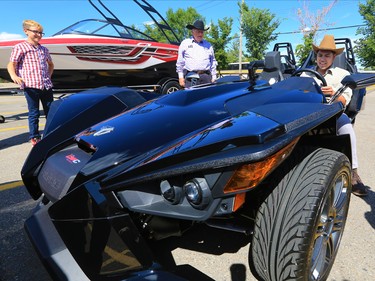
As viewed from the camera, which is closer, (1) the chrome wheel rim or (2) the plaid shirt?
(1) the chrome wheel rim

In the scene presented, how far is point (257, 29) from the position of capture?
33.1m

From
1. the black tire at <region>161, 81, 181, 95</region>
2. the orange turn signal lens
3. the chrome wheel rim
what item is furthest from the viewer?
the black tire at <region>161, 81, 181, 95</region>

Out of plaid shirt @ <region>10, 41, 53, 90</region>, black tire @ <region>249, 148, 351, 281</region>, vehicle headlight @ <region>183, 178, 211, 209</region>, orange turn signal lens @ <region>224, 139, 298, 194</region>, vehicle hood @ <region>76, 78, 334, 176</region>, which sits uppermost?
plaid shirt @ <region>10, 41, 53, 90</region>

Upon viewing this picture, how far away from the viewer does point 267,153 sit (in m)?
1.15

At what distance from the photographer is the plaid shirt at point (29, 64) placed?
433 cm

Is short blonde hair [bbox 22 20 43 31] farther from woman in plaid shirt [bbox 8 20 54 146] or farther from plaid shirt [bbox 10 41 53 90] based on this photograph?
plaid shirt [bbox 10 41 53 90]

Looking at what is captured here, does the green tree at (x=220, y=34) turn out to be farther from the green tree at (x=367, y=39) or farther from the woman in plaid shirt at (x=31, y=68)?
the woman in plaid shirt at (x=31, y=68)

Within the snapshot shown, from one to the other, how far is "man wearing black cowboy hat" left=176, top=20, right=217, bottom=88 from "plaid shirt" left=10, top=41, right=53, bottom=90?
6.98 feet

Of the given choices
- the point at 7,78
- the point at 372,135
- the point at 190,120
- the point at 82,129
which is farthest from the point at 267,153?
the point at 7,78

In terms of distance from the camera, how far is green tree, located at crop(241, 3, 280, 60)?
3241 cm

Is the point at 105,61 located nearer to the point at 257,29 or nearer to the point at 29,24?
the point at 29,24

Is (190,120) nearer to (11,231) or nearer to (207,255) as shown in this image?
(207,255)

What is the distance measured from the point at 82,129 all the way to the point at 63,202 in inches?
31.3

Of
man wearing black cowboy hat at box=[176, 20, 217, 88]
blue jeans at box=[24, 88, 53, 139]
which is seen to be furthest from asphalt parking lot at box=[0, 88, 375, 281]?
man wearing black cowboy hat at box=[176, 20, 217, 88]
